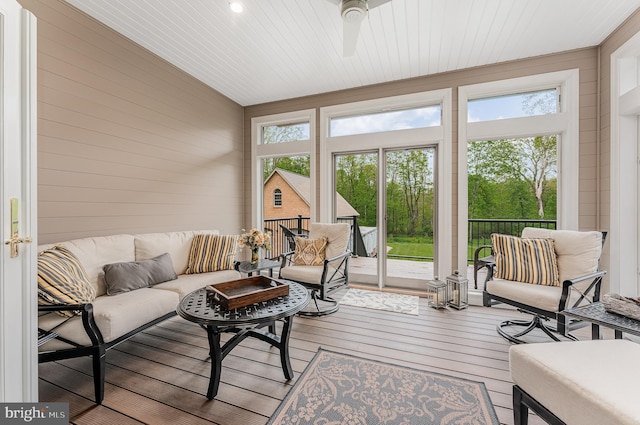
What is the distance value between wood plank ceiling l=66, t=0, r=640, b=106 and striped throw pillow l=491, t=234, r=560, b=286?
7.02ft

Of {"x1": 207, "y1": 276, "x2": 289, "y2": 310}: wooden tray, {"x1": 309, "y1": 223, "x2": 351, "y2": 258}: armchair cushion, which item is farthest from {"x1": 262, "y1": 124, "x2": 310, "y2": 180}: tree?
{"x1": 207, "y1": 276, "x2": 289, "y2": 310}: wooden tray

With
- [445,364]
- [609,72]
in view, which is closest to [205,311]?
[445,364]

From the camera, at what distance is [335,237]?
358cm

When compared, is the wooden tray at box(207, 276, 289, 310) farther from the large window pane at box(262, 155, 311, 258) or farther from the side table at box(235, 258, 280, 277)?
the large window pane at box(262, 155, 311, 258)

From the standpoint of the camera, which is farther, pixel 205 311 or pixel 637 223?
pixel 637 223

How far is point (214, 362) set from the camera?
1.81 meters

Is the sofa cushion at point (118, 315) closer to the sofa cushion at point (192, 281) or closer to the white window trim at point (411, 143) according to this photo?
the sofa cushion at point (192, 281)

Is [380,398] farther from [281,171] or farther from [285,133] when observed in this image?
[285,133]

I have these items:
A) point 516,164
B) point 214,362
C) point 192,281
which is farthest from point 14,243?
point 516,164

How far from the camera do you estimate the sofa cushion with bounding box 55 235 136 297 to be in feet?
7.72

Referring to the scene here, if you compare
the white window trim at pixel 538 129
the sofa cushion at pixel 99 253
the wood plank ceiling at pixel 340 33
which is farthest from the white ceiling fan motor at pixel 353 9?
the sofa cushion at pixel 99 253

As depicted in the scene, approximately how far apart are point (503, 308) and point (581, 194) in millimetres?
1571

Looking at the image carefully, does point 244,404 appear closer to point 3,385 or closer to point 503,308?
point 3,385

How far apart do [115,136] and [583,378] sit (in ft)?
13.0
